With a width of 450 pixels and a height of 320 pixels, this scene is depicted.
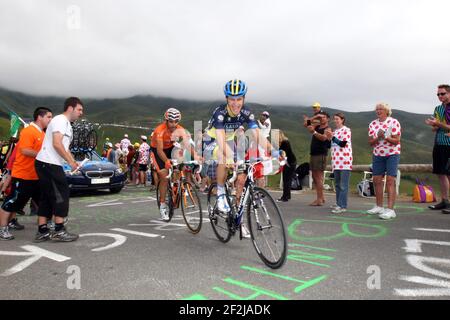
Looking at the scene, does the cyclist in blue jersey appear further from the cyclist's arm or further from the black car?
the black car

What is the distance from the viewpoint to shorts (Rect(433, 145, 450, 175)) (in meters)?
6.94

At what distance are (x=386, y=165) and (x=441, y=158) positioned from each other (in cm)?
140

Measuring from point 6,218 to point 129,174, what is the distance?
1394 centimetres

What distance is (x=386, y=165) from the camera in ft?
21.8

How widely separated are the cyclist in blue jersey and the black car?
716 cm

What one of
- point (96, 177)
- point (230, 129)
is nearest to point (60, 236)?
point (230, 129)

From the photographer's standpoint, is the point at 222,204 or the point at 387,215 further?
the point at 387,215

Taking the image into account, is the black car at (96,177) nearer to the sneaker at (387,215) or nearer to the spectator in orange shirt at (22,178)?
the spectator in orange shirt at (22,178)

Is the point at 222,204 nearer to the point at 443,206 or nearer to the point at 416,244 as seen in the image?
the point at 416,244

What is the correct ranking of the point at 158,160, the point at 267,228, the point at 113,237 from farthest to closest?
the point at 158,160 < the point at 113,237 < the point at 267,228
